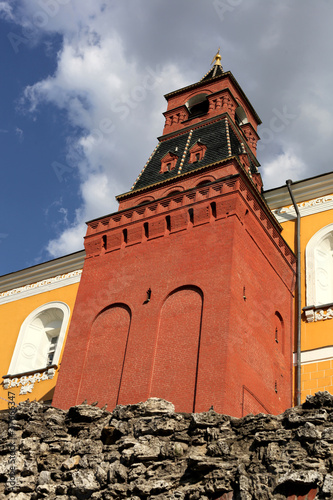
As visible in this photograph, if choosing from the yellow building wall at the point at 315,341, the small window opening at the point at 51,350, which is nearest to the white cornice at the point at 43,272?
the small window opening at the point at 51,350

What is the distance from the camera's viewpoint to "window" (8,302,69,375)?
21250 millimetres

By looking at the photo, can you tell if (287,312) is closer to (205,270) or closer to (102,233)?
(205,270)

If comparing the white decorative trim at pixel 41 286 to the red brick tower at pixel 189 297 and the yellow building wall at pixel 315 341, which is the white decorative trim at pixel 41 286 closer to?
the red brick tower at pixel 189 297

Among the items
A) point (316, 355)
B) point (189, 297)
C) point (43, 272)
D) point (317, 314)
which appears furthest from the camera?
point (43, 272)

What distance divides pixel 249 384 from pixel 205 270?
8.80 ft

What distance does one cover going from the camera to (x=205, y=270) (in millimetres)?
14891

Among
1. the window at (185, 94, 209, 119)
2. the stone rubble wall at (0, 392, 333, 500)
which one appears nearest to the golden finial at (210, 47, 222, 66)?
the window at (185, 94, 209, 119)

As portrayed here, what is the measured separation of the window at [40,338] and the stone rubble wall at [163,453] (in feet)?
28.5

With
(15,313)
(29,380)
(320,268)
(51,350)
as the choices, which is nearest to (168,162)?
(320,268)

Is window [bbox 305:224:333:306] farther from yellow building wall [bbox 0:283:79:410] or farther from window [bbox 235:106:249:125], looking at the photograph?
yellow building wall [bbox 0:283:79:410]

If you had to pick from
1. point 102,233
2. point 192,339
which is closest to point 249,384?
point 192,339

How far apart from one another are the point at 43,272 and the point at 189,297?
31.7ft

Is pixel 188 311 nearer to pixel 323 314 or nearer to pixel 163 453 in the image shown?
pixel 323 314

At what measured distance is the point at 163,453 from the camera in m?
10.4
